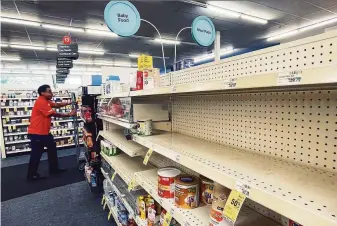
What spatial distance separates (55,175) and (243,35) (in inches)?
335

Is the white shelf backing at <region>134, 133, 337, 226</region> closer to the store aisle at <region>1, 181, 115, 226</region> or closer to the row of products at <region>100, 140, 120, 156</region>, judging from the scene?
the row of products at <region>100, 140, 120, 156</region>

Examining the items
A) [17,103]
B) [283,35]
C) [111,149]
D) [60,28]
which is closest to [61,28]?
[60,28]

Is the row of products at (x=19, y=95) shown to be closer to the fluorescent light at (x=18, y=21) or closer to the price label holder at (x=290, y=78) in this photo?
the fluorescent light at (x=18, y=21)

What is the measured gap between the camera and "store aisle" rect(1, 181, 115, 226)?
288cm

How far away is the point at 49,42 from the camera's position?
9008 mm

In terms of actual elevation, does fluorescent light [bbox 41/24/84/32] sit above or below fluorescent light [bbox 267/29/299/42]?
below

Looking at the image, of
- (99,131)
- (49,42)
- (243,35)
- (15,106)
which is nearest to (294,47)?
(99,131)

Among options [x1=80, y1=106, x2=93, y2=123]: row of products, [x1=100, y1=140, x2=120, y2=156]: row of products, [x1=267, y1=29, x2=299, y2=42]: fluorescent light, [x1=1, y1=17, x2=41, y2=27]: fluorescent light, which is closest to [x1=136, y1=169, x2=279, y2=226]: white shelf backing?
[x1=100, y1=140, x2=120, y2=156]: row of products

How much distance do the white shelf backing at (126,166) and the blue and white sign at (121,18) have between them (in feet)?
4.79

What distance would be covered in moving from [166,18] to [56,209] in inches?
237

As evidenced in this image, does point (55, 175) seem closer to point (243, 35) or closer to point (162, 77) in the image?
point (162, 77)

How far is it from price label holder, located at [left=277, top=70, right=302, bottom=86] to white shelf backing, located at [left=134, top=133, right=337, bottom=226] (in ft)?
1.12

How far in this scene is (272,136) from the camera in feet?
3.74

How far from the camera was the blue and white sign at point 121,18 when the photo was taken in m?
2.36
